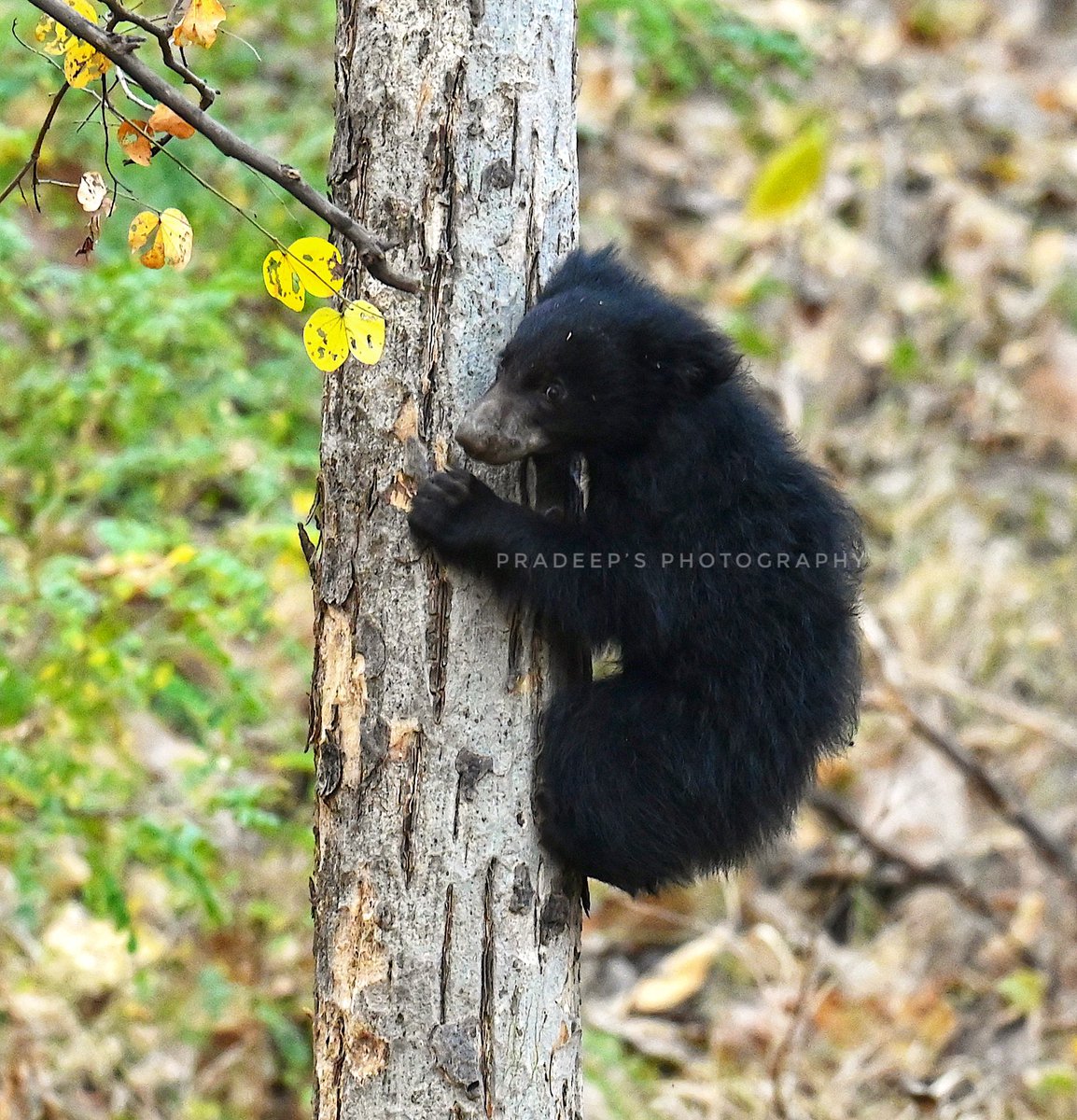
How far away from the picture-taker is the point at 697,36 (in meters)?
5.50

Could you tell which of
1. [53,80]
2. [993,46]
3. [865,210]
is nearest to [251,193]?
[53,80]

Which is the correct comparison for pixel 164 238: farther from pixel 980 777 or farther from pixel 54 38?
pixel 980 777

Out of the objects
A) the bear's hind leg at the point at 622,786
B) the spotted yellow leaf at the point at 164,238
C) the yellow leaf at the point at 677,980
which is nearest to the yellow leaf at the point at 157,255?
the spotted yellow leaf at the point at 164,238

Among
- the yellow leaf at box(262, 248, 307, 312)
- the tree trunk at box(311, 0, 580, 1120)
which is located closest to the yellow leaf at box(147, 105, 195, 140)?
the yellow leaf at box(262, 248, 307, 312)

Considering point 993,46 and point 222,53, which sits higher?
point 993,46

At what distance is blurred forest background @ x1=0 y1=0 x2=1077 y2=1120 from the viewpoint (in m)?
4.32

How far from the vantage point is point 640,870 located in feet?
9.76

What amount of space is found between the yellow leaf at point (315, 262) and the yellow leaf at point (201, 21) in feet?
A: 1.09

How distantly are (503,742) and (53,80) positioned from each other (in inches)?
116

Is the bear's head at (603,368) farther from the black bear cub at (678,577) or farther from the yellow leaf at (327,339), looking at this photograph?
the yellow leaf at (327,339)

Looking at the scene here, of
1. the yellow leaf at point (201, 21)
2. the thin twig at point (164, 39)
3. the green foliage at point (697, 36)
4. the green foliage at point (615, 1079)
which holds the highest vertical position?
the green foliage at point (697, 36)

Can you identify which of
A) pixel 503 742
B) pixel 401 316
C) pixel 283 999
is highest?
pixel 401 316

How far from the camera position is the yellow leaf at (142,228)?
2.30 metres

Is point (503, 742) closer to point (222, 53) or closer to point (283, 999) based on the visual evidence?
point (283, 999)
